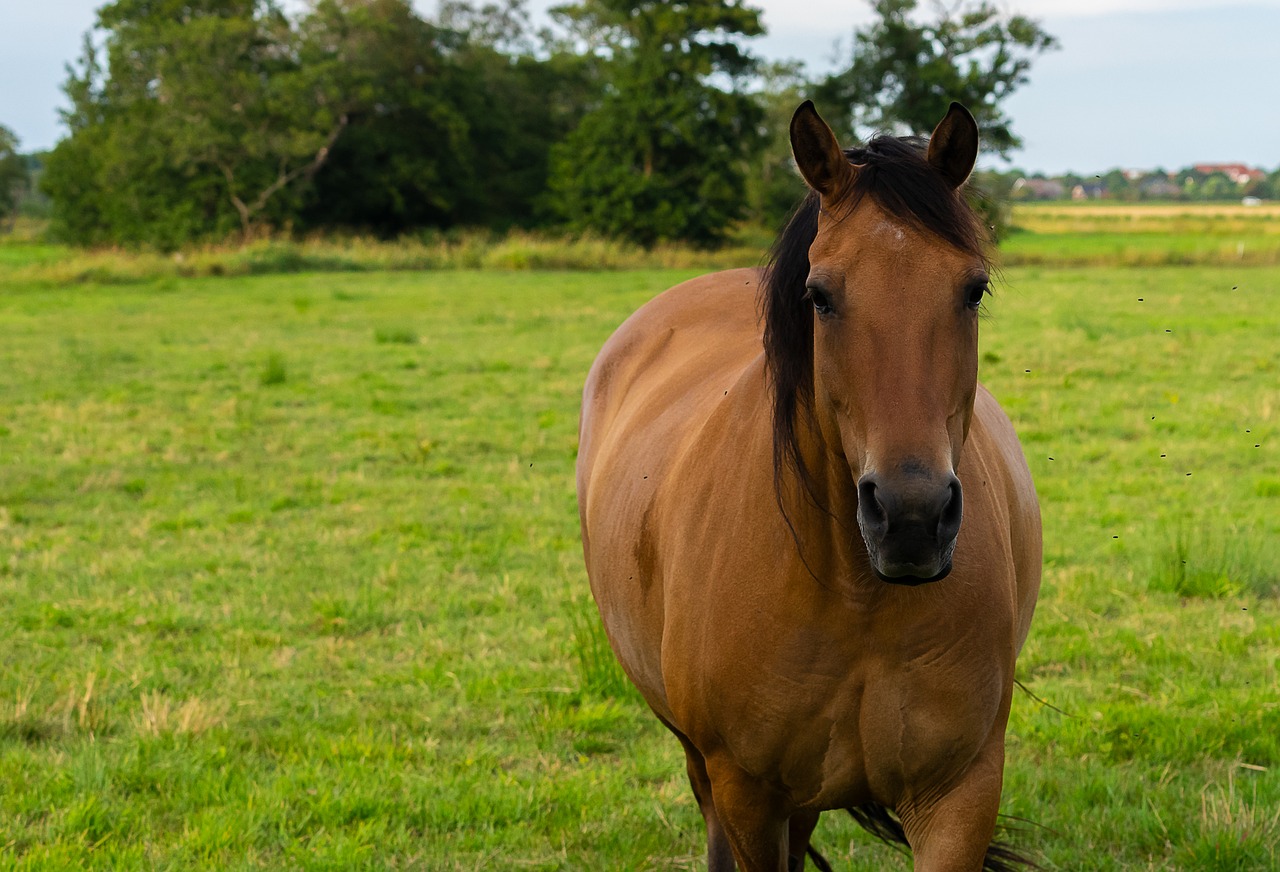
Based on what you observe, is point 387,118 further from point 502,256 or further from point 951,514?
point 951,514

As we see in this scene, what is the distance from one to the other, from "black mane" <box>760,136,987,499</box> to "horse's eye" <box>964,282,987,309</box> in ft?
0.25

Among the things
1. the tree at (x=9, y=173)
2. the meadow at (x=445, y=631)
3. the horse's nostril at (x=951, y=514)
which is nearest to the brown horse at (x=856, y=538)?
the horse's nostril at (x=951, y=514)

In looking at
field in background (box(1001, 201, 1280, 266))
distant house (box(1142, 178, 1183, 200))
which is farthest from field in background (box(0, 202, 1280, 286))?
distant house (box(1142, 178, 1183, 200))

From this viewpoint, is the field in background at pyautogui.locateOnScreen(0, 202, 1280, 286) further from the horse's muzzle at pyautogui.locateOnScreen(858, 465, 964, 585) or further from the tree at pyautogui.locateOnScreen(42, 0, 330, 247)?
the horse's muzzle at pyautogui.locateOnScreen(858, 465, 964, 585)

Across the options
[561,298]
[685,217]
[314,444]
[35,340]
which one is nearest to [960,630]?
[314,444]

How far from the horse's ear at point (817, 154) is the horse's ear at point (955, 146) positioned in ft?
0.54

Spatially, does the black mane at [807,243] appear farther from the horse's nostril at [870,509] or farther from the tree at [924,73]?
the tree at [924,73]

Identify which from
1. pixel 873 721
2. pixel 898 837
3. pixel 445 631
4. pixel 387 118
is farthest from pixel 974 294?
pixel 387 118

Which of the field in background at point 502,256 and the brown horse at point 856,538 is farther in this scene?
the field in background at point 502,256

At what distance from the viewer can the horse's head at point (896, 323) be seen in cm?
185

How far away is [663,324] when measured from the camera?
13.8 ft

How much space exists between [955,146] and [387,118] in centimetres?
4023

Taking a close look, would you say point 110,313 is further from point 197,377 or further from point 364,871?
point 364,871

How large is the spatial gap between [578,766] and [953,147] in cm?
267
